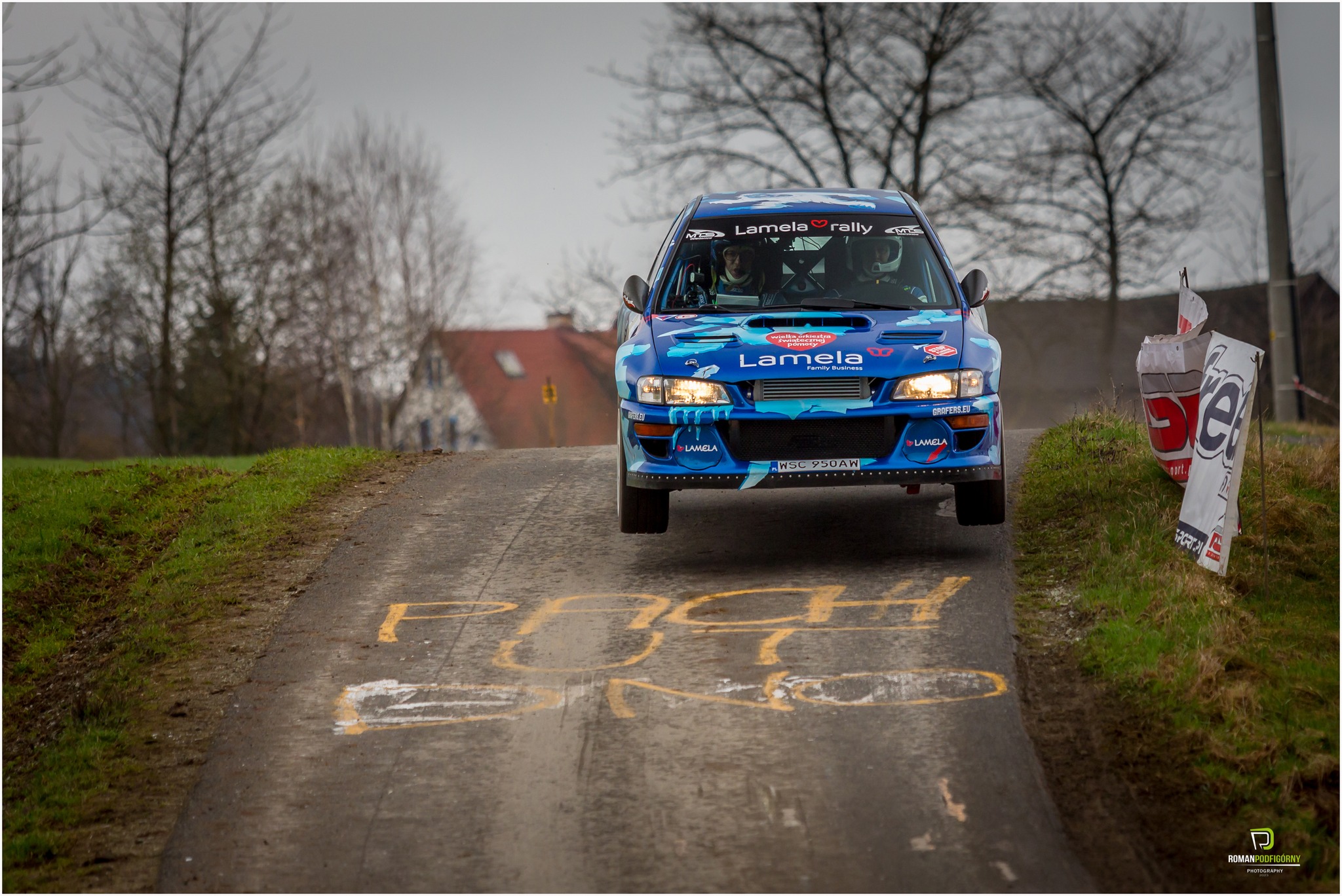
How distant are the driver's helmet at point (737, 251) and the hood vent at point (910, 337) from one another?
123 centimetres

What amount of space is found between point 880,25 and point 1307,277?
1053 inches

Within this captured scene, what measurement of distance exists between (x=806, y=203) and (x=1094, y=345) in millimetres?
37355

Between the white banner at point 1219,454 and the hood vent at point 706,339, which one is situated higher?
the hood vent at point 706,339

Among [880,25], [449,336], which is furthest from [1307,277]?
[449,336]

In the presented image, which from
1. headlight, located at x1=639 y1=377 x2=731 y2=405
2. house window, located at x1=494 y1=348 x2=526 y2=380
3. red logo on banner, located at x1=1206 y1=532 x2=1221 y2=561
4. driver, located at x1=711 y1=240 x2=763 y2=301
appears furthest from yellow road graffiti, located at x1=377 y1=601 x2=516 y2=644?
house window, located at x1=494 y1=348 x2=526 y2=380

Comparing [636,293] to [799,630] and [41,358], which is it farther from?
[41,358]

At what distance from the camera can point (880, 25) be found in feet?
96.6

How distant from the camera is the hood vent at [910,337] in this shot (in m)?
7.22

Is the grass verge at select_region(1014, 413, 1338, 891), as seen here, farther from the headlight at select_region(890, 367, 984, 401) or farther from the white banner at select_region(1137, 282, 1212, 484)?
the headlight at select_region(890, 367, 984, 401)

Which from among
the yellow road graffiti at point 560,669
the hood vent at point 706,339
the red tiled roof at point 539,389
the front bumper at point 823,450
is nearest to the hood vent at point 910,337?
the front bumper at point 823,450

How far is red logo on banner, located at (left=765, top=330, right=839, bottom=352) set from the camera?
23.4ft

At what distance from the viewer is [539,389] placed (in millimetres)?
54875

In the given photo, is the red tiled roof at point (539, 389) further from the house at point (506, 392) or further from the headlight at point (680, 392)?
the headlight at point (680, 392)

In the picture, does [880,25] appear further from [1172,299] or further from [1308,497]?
[1308,497]
